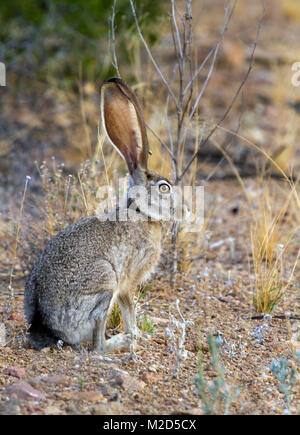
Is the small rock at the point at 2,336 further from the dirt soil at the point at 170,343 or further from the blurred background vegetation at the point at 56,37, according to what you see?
the blurred background vegetation at the point at 56,37

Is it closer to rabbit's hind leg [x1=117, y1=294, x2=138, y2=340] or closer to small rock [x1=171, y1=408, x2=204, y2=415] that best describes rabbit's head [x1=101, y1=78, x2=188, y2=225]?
rabbit's hind leg [x1=117, y1=294, x2=138, y2=340]

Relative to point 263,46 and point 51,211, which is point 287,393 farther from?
point 263,46

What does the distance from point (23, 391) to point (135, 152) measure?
1.89 m

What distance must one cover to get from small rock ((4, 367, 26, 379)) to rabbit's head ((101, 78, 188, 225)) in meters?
1.39

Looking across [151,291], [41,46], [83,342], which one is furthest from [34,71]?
[83,342]

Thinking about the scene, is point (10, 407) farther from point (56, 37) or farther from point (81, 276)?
point (56, 37)

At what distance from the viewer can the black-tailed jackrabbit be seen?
4.07 meters

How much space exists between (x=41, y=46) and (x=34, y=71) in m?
0.42

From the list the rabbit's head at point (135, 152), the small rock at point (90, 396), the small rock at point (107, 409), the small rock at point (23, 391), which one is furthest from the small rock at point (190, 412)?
the rabbit's head at point (135, 152)

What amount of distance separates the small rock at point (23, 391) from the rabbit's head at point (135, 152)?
1528 mm

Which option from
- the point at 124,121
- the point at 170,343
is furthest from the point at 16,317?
the point at 124,121

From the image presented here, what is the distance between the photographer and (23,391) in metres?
3.45

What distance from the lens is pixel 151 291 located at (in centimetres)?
542

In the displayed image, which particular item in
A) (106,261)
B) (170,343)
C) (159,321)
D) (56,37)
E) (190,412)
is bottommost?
(190,412)
